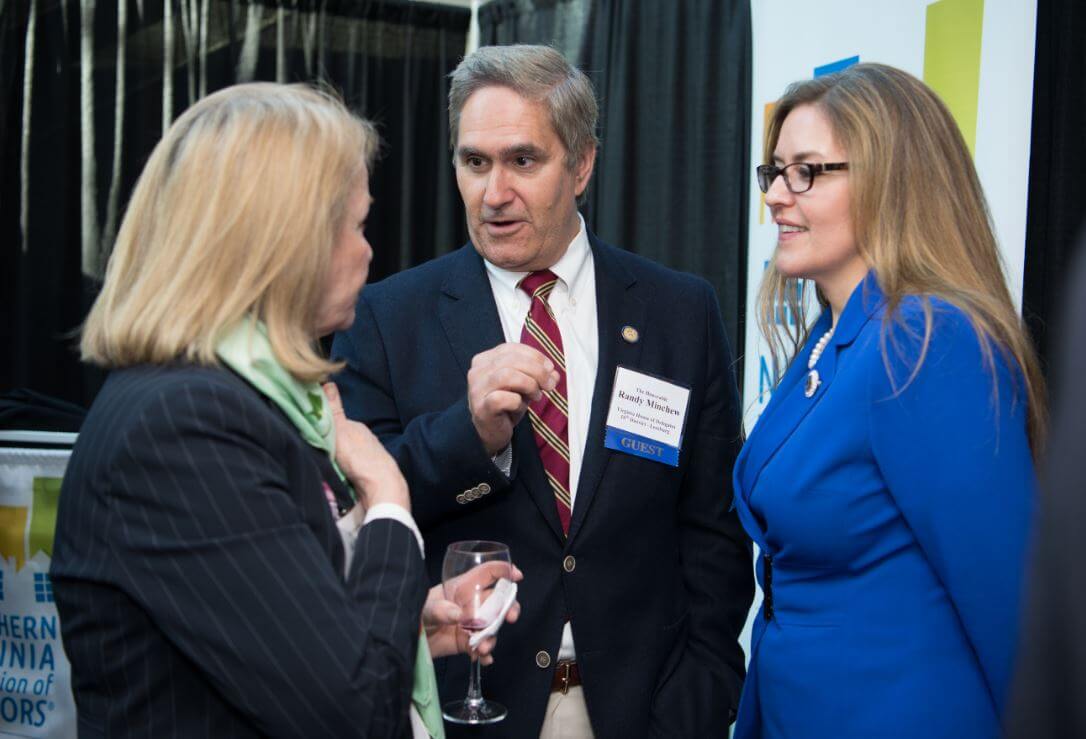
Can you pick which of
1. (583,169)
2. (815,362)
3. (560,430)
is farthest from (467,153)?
(815,362)

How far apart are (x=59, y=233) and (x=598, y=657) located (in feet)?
13.9

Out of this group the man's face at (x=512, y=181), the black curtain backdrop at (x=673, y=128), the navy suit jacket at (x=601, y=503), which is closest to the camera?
the navy suit jacket at (x=601, y=503)

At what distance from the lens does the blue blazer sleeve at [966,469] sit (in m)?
1.61

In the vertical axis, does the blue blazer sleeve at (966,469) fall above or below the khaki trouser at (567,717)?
above

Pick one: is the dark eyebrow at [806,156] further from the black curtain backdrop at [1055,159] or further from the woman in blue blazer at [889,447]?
the black curtain backdrop at [1055,159]

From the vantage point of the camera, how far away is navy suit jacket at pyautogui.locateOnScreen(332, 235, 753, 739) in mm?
2080

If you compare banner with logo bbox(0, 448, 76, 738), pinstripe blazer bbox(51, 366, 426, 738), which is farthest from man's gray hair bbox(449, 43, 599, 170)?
banner with logo bbox(0, 448, 76, 738)

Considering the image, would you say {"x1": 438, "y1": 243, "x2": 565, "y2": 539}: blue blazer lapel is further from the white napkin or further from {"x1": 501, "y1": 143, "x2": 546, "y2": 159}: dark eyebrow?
the white napkin

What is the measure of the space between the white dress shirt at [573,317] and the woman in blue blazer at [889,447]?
378 millimetres

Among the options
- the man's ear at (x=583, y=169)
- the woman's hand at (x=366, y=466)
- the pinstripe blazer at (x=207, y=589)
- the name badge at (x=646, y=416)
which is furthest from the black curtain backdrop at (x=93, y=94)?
the pinstripe blazer at (x=207, y=589)

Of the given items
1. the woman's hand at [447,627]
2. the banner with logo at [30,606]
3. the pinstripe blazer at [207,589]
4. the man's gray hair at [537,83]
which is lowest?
the banner with logo at [30,606]

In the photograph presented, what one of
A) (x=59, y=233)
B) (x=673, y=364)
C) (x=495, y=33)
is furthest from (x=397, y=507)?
(x=495, y=33)

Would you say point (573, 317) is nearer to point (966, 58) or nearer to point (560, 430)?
point (560, 430)

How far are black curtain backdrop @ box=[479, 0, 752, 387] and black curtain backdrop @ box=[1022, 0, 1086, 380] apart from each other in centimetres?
169
